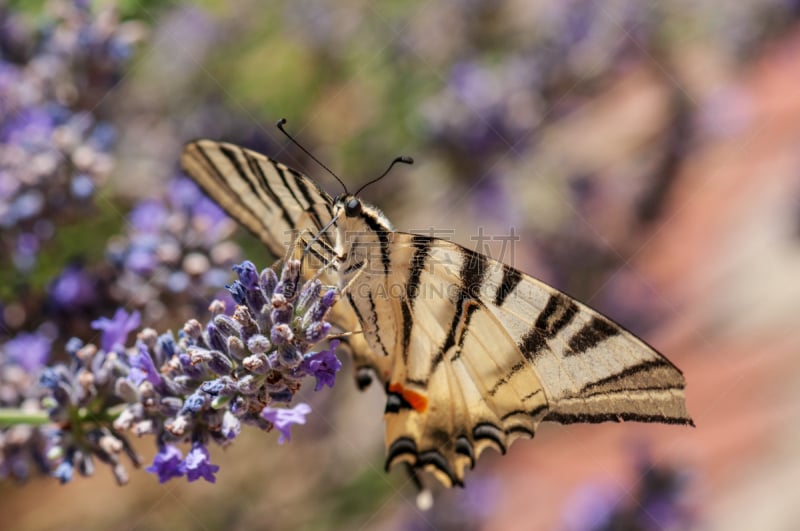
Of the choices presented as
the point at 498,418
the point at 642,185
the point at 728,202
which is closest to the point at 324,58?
the point at 642,185

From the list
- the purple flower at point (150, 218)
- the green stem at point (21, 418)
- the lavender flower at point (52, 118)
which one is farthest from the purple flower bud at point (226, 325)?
the lavender flower at point (52, 118)

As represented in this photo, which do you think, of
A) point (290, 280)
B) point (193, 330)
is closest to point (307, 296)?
point (290, 280)

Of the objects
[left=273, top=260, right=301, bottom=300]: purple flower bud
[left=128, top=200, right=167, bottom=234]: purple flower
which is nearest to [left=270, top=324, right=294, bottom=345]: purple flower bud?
[left=273, top=260, right=301, bottom=300]: purple flower bud

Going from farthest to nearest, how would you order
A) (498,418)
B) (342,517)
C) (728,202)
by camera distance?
(728,202)
(342,517)
(498,418)

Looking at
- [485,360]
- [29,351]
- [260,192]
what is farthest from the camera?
[29,351]

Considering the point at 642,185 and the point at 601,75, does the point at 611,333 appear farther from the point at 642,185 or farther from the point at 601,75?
the point at 642,185

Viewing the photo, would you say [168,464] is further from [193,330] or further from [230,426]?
[193,330]

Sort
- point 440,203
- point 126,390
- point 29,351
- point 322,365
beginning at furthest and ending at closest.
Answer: point 440,203 → point 29,351 → point 126,390 → point 322,365

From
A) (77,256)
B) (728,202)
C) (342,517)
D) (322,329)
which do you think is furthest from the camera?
(728,202)
